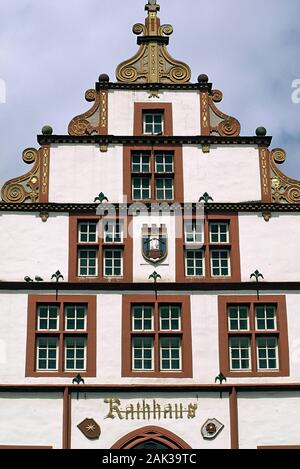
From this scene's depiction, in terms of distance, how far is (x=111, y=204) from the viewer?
36.0 metres

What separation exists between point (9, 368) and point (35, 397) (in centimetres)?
126

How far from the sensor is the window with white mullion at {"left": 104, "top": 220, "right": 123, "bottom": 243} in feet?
117

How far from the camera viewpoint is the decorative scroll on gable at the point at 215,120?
122 feet

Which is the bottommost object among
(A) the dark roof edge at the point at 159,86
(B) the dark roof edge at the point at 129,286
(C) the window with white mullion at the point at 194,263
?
(B) the dark roof edge at the point at 129,286

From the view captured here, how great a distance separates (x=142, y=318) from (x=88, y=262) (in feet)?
8.62

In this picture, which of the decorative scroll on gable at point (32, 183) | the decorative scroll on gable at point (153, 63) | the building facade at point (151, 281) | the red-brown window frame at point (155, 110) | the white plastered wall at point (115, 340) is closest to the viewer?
the building facade at point (151, 281)

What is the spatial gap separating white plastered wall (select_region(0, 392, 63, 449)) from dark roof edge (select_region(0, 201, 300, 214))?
6.24 metres

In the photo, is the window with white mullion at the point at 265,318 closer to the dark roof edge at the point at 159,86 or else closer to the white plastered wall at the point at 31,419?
the white plastered wall at the point at 31,419

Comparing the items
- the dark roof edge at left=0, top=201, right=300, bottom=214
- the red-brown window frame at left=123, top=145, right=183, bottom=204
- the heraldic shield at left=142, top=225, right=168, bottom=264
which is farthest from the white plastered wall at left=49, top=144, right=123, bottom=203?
the heraldic shield at left=142, top=225, right=168, bottom=264

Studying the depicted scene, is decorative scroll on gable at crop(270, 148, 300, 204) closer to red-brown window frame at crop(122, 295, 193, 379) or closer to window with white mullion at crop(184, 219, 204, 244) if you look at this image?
window with white mullion at crop(184, 219, 204, 244)

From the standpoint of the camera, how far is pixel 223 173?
120 ft

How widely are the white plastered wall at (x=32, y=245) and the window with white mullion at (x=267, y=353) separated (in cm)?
674

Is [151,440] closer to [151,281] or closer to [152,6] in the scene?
[151,281]

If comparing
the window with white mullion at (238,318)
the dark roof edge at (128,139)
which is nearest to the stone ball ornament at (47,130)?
the dark roof edge at (128,139)
